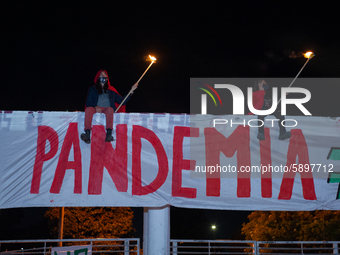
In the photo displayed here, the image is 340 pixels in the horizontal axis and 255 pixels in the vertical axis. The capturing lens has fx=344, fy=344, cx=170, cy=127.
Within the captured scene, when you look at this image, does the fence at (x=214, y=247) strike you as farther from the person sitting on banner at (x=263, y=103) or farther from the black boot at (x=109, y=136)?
the person sitting on banner at (x=263, y=103)

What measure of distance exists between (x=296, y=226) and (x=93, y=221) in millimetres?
14633

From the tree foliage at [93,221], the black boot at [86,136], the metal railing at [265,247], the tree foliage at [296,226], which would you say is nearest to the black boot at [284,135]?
the metal railing at [265,247]

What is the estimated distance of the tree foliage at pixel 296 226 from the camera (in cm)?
1791

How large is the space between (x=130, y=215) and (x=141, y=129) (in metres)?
22.9

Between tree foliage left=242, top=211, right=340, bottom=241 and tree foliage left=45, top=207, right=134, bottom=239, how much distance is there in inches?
404

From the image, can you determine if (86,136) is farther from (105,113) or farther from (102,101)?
(102,101)

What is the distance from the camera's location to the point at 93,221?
26156 millimetres

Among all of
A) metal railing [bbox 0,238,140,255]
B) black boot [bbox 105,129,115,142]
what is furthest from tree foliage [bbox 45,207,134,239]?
black boot [bbox 105,129,115,142]

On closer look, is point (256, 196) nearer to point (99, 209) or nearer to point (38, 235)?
point (99, 209)

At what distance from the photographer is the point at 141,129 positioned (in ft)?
21.3

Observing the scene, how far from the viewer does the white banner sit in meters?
6.14

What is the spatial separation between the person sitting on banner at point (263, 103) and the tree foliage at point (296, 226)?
44.6 feet

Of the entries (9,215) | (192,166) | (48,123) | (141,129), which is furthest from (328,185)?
(9,215)

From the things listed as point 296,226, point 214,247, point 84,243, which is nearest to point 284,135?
point 214,247
